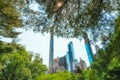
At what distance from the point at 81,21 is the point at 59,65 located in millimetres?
53076

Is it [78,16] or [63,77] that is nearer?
[78,16]

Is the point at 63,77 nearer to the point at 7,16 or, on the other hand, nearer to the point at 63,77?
the point at 63,77

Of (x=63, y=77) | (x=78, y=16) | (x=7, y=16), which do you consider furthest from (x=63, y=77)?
(x=78, y=16)

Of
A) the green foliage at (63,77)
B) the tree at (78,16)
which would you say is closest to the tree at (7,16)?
the tree at (78,16)

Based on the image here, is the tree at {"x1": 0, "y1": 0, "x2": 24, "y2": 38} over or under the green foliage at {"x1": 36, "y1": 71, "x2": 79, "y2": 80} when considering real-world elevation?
over

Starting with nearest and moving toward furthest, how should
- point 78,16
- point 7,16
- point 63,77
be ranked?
point 78,16
point 7,16
point 63,77

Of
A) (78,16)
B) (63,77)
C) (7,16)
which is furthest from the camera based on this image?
(63,77)

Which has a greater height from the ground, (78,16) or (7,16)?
(7,16)

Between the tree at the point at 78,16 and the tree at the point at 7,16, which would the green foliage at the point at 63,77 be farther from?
the tree at the point at 78,16

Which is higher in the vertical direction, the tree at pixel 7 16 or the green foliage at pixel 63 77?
the tree at pixel 7 16

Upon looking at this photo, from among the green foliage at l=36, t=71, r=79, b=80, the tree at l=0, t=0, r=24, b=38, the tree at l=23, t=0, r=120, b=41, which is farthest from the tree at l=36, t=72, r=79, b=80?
the tree at l=23, t=0, r=120, b=41

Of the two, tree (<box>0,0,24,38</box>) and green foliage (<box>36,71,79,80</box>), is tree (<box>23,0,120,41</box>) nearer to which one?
tree (<box>0,0,24,38</box>)

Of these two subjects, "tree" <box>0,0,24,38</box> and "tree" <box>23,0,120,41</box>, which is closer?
"tree" <box>23,0,120,41</box>

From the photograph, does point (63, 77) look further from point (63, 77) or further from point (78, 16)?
point (78, 16)
